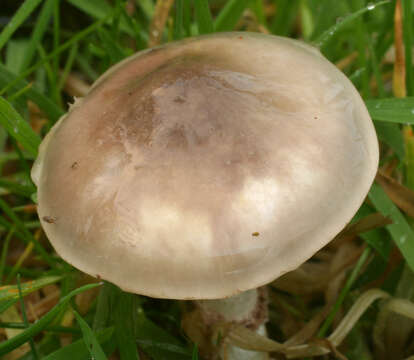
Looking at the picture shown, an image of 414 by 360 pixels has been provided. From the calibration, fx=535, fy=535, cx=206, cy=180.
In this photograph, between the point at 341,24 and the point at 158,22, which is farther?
the point at 158,22

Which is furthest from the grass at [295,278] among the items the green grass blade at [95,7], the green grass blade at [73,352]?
the green grass blade at [95,7]

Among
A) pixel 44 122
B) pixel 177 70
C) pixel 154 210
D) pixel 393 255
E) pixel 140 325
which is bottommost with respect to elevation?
pixel 393 255

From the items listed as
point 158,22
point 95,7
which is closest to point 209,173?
point 158,22

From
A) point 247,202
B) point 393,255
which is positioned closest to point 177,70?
point 247,202

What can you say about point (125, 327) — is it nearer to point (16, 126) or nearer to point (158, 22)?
point (16, 126)

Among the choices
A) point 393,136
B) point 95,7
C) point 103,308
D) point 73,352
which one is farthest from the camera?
point 95,7

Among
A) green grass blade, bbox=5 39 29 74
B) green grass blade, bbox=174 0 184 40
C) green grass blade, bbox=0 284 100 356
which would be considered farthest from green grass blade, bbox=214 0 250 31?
green grass blade, bbox=0 284 100 356

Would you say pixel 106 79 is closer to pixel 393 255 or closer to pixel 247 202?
pixel 247 202

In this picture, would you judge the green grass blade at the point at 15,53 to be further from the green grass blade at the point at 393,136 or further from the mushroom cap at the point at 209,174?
the green grass blade at the point at 393,136
